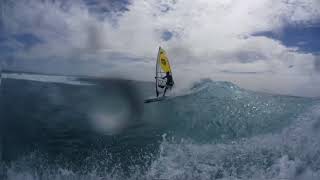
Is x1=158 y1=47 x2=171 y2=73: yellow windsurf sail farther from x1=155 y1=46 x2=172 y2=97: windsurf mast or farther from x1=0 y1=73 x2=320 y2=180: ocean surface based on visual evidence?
x1=0 y1=73 x2=320 y2=180: ocean surface

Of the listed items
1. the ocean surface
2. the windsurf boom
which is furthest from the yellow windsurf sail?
the ocean surface

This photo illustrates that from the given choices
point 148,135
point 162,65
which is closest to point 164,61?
point 162,65

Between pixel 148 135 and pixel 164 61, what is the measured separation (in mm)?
911

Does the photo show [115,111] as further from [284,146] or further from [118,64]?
[284,146]

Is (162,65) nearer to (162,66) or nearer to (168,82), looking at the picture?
(162,66)

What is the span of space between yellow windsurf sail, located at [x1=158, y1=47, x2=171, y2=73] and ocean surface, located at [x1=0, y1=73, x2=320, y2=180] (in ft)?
0.97

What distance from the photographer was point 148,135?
4613mm

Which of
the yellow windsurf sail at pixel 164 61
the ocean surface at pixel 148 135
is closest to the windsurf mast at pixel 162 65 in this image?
the yellow windsurf sail at pixel 164 61

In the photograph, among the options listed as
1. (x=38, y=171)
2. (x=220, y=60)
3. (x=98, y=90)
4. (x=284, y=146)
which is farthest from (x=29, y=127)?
(x=284, y=146)

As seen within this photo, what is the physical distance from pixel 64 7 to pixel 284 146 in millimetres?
3171

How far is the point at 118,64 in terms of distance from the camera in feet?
15.1

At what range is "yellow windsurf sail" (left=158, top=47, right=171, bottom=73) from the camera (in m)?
4.52

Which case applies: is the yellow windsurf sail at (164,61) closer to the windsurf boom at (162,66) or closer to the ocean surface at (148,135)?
the windsurf boom at (162,66)

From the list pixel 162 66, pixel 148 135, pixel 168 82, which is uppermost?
pixel 162 66
